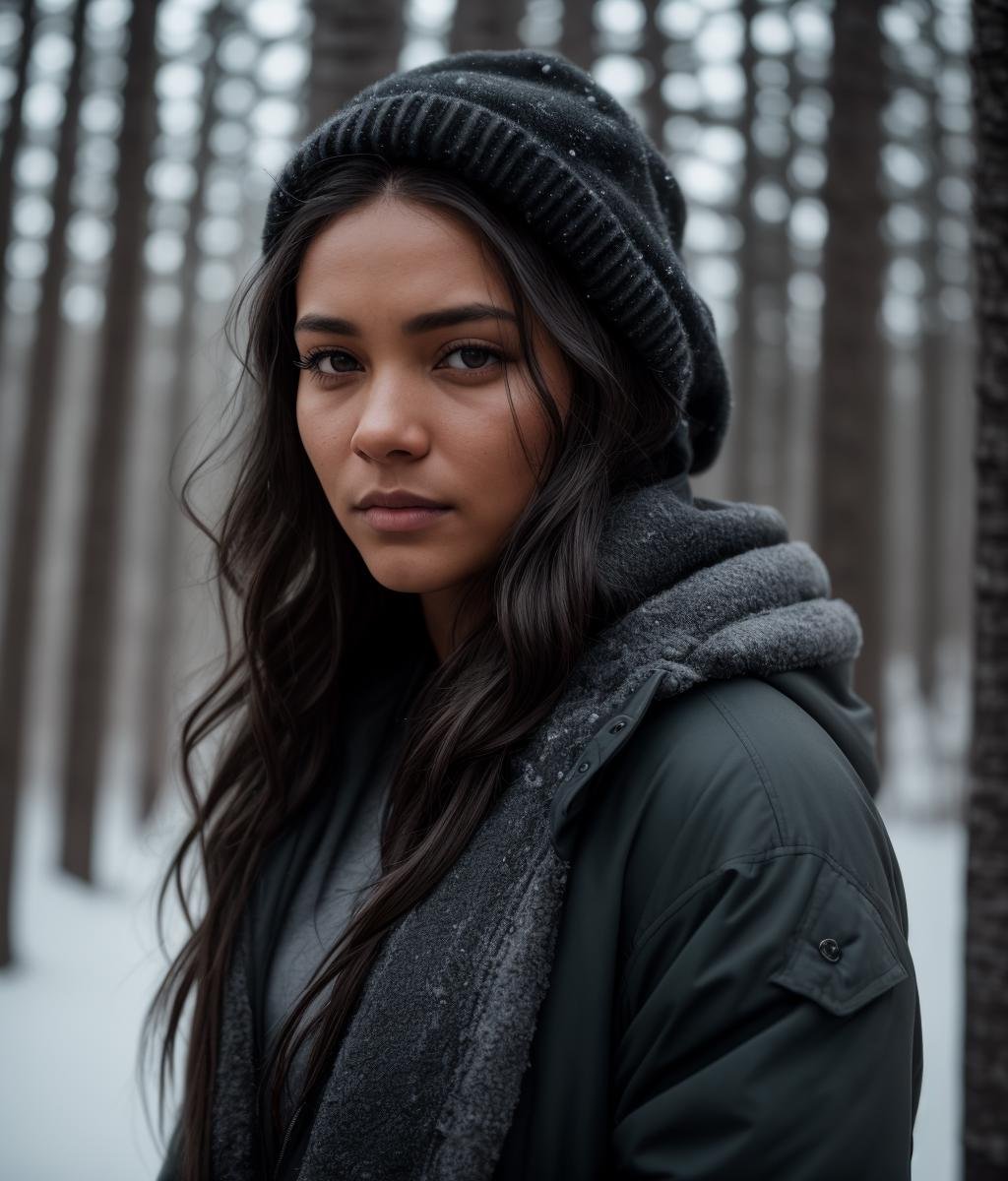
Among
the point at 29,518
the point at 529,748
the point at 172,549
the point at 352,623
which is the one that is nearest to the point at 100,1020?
the point at 29,518

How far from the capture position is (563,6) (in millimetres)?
6938

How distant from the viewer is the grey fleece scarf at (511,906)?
1202 mm

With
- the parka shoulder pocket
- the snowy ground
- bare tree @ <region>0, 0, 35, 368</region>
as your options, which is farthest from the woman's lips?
bare tree @ <region>0, 0, 35, 368</region>

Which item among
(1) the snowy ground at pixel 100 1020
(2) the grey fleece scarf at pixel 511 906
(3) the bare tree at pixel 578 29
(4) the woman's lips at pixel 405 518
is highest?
(3) the bare tree at pixel 578 29

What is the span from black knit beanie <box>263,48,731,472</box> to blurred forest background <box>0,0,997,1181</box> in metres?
0.70

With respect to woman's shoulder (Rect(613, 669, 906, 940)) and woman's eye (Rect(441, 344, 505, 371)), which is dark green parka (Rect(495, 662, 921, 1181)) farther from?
woman's eye (Rect(441, 344, 505, 371))

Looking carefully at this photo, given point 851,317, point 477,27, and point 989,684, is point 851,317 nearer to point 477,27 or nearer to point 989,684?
point 477,27

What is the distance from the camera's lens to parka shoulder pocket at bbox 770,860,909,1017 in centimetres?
105

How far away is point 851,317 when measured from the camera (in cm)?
580

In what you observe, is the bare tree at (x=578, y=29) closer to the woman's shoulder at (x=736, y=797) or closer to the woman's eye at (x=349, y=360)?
the woman's eye at (x=349, y=360)

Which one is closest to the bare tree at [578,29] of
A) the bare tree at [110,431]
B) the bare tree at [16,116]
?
the bare tree at [110,431]

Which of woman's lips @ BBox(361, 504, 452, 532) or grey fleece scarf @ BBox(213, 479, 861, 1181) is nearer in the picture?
grey fleece scarf @ BBox(213, 479, 861, 1181)

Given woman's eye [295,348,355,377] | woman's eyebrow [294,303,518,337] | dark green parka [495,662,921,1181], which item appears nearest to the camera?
dark green parka [495,662,921,1181]

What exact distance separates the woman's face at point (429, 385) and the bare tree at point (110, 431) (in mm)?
6420
